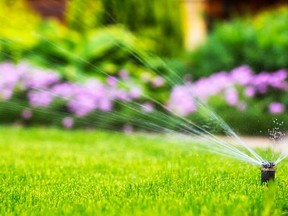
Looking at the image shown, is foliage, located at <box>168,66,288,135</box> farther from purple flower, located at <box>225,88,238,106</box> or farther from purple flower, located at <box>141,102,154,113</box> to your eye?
purple flower, located at <box>141,102,154,113</box>

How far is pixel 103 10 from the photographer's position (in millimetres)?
8516

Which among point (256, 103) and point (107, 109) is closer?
point (256, 103)

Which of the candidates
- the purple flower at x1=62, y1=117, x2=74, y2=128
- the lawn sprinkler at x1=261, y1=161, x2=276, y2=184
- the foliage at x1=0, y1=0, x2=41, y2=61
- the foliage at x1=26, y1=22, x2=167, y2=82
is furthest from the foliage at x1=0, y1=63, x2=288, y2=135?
the lawn sprinkler at x1=261, y1=161, x2=276, y2=184

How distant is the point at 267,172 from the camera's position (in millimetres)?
3369

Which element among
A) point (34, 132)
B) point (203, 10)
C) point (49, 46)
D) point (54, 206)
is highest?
point (203, 10)

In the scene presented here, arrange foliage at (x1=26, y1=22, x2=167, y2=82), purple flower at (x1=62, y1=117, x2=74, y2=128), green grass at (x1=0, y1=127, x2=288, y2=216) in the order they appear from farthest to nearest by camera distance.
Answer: foliage at (x1=26, y1=22, x2=167, y2=82)
purple flower at (x1=62, y1=117, x2=74, y2=128)
green grass at (x1=0, y1=127, x2=288, y2=216)

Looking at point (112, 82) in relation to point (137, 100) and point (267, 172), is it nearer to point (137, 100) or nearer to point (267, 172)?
point (137, 100)

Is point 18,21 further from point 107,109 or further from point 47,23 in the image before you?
point 107,109

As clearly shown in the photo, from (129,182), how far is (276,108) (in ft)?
11.3

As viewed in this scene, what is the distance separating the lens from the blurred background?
714 centimetres

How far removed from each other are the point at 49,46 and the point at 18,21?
94 cm

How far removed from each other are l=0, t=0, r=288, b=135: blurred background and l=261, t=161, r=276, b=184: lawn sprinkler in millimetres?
3066

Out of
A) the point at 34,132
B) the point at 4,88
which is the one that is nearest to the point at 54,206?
the point at 34,132

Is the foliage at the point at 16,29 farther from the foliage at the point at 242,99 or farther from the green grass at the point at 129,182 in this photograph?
the green grass at the point at 129,182
